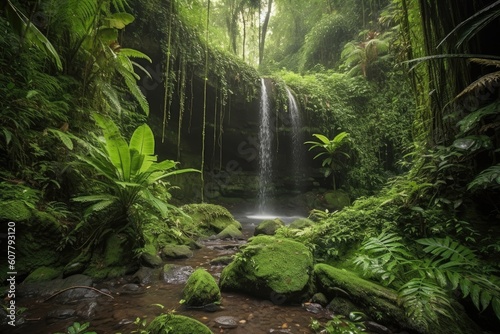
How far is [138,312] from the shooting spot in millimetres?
2158

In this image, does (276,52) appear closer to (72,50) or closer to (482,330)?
(72,50)

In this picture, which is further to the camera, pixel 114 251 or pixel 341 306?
pixel 114 251

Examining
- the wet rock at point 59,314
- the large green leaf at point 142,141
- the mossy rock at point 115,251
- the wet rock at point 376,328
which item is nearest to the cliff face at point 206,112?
the large green leaf at point 142,141

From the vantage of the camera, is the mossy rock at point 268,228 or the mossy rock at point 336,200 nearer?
the mossy rock at point 268,228

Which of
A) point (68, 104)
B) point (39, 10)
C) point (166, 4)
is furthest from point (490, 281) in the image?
point (166, 4)

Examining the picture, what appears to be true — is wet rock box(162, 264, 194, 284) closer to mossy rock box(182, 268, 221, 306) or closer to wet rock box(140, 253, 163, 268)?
wet rock box(140, 253, 163, 268)

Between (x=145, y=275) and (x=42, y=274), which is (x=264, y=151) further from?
(x=42, y=274)

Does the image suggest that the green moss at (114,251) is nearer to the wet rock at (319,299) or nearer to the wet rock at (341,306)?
the wet rock at (319,299)

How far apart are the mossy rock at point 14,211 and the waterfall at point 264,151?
8.21 metres

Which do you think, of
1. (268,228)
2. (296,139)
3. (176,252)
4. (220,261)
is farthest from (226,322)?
(296,139)

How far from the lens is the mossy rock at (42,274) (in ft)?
8.10

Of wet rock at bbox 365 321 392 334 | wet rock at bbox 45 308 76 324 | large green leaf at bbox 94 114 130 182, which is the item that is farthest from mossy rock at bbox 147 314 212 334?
large green leaf at bbox 94 114 130 182

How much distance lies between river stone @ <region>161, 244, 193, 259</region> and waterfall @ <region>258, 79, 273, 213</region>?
6712 millimetres

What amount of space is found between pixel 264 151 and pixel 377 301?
873cm
